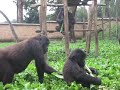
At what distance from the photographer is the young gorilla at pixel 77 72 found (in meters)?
6.90

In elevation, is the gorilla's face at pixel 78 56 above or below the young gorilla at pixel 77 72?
above

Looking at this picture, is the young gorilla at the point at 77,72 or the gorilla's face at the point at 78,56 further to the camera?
the gorilla's face at the point at 78,56

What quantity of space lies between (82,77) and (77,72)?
Answer: 6.4 inches

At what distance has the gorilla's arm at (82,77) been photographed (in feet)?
22.6

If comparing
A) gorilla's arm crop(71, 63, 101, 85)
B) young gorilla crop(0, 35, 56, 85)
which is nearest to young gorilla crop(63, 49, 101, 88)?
gorilla's arm crop(71, 63, 101, 85)

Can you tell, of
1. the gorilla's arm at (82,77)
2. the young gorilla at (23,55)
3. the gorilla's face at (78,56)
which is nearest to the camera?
the gorilla's arm at (82,77)

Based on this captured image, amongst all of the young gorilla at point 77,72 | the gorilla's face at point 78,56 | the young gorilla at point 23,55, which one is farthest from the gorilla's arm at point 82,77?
the young gorilla at point 23,55

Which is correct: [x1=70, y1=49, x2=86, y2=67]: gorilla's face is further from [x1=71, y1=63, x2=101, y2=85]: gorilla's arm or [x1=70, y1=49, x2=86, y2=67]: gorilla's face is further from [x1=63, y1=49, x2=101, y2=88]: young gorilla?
[x1=71, y1=63, x2=101, y2=85]: gorilla's arm

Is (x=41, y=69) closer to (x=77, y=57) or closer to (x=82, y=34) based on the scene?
(x=77, y=57)

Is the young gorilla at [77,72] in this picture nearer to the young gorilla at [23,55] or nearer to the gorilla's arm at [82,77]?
the gorilla's arm at [82,77]

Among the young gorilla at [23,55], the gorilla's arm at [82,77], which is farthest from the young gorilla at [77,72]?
the young gorilla at [23,55]

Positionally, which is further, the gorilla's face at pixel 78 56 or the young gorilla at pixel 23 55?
the young gorilla at pixel 23 55

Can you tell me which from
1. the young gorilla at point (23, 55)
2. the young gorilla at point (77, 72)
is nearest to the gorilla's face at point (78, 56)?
the young gorilla at point (77, 72)

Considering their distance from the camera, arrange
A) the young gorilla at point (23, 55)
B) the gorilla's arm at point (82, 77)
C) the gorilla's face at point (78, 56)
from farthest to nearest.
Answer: the young gorilla at point (23, 55) → the gorilla's face at point (78, 56) → the gorilla's arm at point (82, 77)
